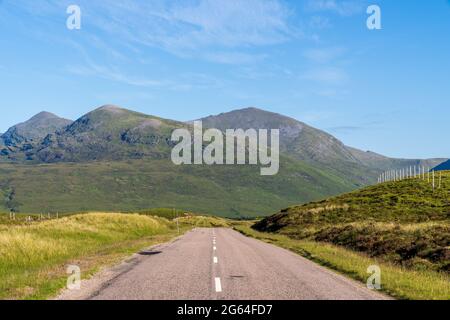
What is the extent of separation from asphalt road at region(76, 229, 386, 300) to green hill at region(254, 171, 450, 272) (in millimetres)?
6389

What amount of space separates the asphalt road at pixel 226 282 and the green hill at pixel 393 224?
6389 mm

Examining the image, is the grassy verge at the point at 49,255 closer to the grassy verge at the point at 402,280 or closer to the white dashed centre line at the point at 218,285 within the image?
the white dashed centre line at the point at 218,285

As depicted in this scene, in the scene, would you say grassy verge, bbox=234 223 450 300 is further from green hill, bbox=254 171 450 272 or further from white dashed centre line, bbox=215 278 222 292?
white dashed centre line, bbox=215 278 222 292

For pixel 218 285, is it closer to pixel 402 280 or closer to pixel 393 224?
pixel 402 280

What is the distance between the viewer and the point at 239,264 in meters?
20.2

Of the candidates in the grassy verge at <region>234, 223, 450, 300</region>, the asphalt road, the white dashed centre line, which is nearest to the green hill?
the grassy verge at <region>234, 223, 450, 300</region>

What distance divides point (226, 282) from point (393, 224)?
74.6ft

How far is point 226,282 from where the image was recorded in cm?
1484
